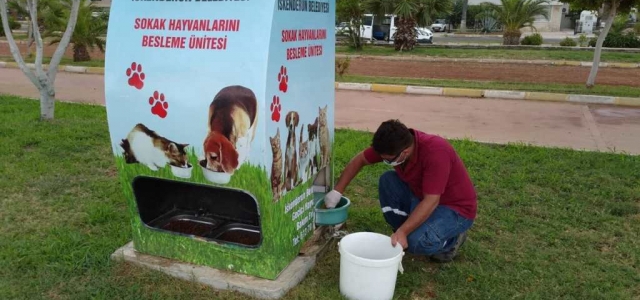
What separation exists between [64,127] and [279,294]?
4630mm

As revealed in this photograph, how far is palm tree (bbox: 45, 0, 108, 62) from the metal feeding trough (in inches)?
506

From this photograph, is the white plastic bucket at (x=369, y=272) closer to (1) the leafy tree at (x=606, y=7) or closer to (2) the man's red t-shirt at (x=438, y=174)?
(2) the man's red t-shirt at (x=438, y=174)

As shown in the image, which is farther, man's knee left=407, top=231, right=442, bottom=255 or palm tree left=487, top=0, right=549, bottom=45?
palm tree left=487, top=0, right=549, bottom=45

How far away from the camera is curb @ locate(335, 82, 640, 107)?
29.5 feet

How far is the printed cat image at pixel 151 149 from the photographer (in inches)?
112

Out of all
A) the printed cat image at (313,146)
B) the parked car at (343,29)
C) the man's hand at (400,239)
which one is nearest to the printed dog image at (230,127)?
the printed cat image at (313,146)

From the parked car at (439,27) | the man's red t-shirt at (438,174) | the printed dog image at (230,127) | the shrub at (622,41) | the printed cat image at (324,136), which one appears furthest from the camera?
the parked car at (439,27)

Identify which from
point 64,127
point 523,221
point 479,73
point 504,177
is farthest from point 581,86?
point 64,127

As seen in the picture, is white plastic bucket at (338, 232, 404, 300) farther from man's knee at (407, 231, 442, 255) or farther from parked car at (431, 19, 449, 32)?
parked car at (431, 19, 449, 32)

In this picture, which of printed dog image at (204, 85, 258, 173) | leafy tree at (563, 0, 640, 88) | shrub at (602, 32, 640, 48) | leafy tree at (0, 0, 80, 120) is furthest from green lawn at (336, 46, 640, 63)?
printed dog image at (204, 85, 258, 173)

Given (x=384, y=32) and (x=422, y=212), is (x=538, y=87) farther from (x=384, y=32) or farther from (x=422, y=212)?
(x=384, y=32)

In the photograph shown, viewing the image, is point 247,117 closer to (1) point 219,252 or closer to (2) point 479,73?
(1) point 219,252

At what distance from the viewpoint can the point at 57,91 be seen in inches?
397

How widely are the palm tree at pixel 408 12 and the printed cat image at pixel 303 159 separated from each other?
16389 millimetres
